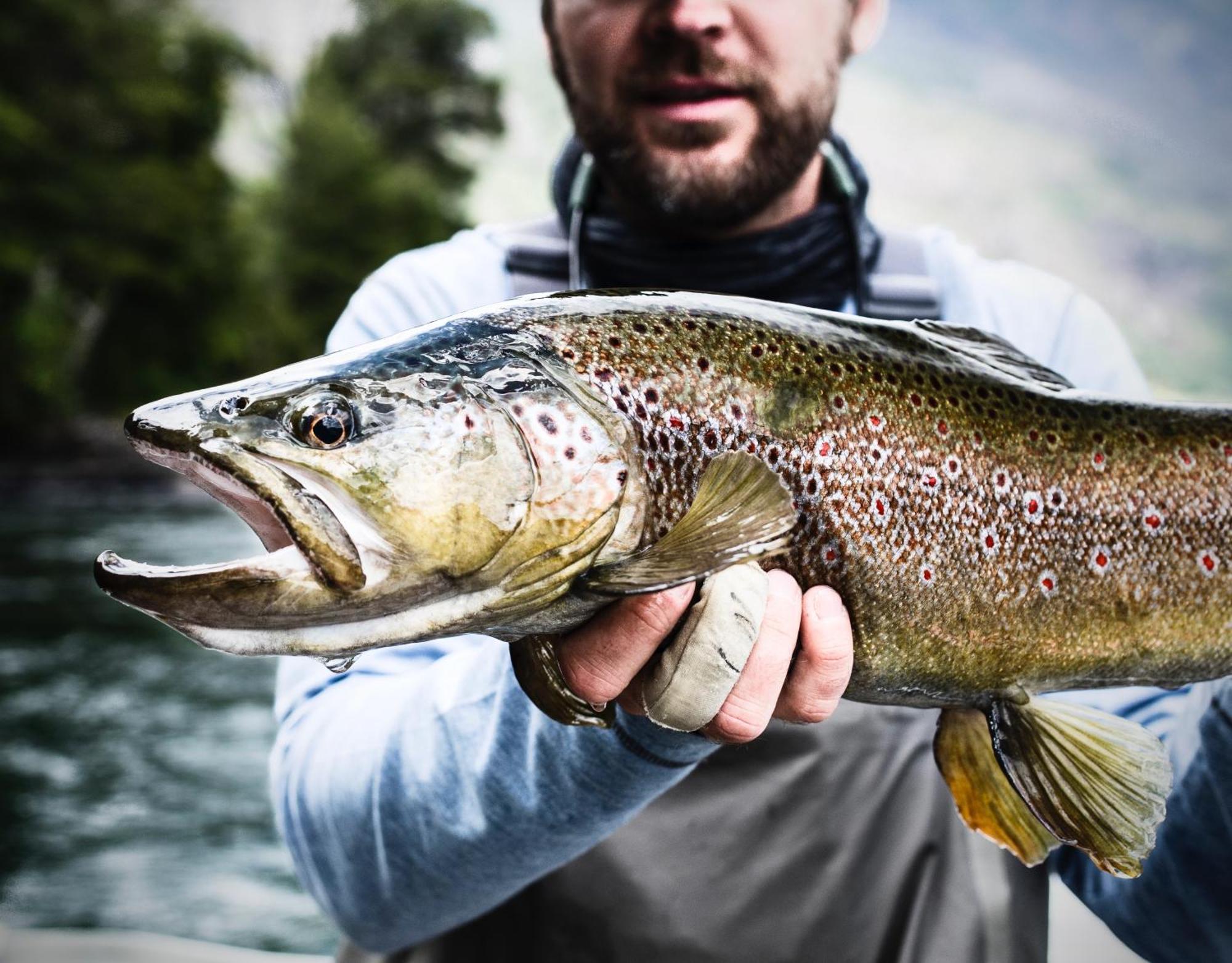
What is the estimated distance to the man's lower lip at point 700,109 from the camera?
8.38ft

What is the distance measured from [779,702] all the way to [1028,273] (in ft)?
5.75

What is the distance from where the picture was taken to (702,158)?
101 inches

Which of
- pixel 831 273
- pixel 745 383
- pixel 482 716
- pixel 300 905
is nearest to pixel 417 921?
pixel 482 716

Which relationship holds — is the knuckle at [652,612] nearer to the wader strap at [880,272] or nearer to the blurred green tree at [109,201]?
the wader strap at [880,272]

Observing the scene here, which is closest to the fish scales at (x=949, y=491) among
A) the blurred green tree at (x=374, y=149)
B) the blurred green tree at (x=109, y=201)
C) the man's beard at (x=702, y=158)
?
the man's beard at (x=702, y=158)

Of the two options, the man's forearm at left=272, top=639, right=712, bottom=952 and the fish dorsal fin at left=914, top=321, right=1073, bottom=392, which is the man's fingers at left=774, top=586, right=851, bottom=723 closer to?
the man's forearm at left=272, top=639, right=712, bottom=952

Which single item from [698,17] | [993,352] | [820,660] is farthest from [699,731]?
[698,17]

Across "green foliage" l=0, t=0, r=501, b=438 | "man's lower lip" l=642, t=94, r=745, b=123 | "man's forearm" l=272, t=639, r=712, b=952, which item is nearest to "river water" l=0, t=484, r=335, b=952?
"man's forearm" l=272, t=639, r=712, b=952

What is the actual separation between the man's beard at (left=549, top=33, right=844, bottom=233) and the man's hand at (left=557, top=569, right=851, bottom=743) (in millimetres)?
1275

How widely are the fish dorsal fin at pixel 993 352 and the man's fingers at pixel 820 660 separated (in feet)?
1.51

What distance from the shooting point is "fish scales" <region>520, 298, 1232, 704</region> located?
1.57m

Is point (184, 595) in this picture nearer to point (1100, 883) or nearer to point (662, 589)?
point (662, 589)

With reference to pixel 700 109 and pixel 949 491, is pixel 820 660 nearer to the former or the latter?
pixel 949 491

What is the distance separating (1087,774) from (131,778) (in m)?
7.71
